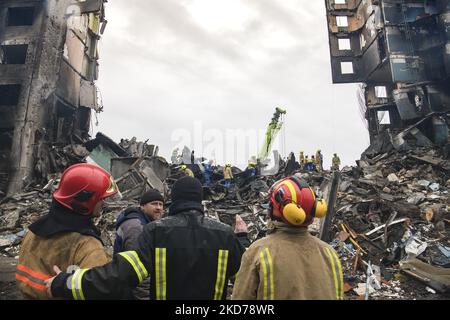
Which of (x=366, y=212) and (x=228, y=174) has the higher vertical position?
(x=228, y=174)

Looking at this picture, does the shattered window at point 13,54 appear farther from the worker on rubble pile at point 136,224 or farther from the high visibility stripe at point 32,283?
the high visibility stripe at point 32,283

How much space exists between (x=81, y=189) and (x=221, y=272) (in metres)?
1.10

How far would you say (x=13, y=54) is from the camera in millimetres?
18219

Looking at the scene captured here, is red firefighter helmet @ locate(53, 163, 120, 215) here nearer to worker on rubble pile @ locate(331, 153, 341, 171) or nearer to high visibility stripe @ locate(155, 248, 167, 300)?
high visibility stripe @ locate(155, 248, 167, 300)

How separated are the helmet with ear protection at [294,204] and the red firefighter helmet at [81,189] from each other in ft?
3.85

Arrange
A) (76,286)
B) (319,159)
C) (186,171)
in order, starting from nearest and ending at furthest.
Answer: (76,286) → (186,171) → (319,159)

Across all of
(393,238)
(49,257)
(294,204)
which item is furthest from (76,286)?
(393,238)

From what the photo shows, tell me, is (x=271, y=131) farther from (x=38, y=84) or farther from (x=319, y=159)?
(x=38, y=84)

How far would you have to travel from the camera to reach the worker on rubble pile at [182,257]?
1818 mm

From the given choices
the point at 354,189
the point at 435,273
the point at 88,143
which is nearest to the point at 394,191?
the point at 354,189

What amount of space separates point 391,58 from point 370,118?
19.8 ft

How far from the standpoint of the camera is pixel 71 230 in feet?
6.21

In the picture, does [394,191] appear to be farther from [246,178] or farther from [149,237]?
[149,237]

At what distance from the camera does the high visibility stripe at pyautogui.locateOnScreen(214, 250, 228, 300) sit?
211cm
